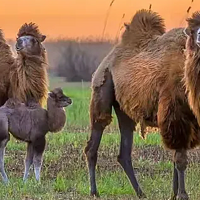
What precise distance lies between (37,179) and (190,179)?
6.47ft

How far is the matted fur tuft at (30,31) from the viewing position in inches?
450

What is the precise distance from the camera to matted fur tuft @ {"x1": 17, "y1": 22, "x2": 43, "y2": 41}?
450 inches

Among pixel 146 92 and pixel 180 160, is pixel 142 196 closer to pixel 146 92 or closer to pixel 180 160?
pixel 180 160

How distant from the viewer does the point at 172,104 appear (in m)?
8.72

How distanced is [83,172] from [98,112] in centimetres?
158

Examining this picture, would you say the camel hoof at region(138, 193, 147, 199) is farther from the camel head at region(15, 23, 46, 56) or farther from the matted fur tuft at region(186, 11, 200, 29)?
the camel head at region(15, 23, 46, 56)

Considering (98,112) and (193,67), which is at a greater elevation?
(193,67)

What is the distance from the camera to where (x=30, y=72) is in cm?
1142

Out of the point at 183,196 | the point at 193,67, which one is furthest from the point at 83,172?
the point at 193,67

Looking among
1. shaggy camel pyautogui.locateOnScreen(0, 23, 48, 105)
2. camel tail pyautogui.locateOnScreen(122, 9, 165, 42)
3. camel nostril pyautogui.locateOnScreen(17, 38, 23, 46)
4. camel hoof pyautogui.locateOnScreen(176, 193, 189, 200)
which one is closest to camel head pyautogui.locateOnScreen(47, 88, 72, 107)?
shaggy camel pyautogui.locateOnScreen(0, 23, 48, 105)

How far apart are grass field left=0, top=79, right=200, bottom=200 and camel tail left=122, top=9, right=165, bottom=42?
1858mm

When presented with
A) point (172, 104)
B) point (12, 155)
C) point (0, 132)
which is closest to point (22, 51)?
point (0, 132)

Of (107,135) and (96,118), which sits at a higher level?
(96,118)

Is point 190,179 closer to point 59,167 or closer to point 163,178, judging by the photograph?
point 163,178
